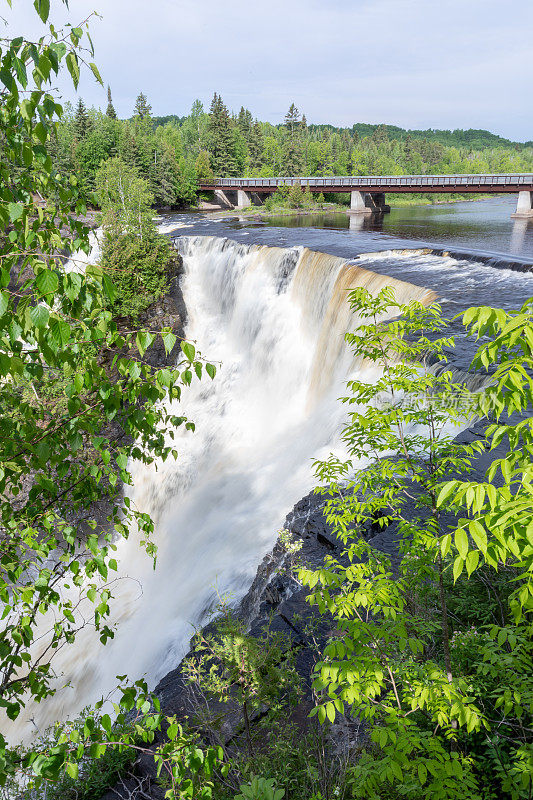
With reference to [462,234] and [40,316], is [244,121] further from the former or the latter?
[40,316]

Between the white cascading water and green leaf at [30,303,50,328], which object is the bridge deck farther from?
green leaf at [30,303,50,328]

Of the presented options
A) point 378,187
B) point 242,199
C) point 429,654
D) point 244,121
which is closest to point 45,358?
point 429,654

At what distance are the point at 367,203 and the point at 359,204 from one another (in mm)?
1400

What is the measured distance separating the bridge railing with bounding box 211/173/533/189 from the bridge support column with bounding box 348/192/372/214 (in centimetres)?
74

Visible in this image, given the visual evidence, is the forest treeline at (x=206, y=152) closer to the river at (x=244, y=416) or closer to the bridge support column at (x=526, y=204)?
the river at (x=244, y=416)

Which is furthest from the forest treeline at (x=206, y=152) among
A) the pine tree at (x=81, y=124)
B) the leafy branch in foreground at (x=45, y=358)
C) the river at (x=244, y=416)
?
the leafy branch in foreground at (x=45, y=358)

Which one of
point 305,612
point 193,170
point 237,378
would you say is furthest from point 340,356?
point 193,170

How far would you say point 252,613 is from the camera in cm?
768

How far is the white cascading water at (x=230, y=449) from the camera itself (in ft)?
32.4

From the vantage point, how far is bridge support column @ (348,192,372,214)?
45562mm

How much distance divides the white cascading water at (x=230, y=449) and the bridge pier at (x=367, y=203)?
25122 millimetres

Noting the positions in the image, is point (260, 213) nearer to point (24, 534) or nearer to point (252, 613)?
point (252, 613)

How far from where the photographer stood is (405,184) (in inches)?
1737

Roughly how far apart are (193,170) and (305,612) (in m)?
58.8
